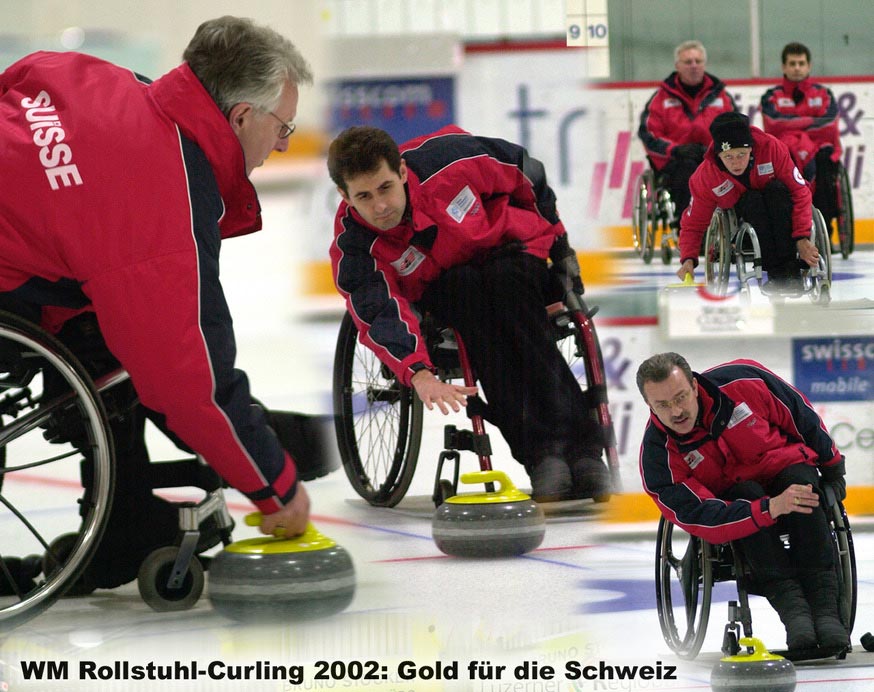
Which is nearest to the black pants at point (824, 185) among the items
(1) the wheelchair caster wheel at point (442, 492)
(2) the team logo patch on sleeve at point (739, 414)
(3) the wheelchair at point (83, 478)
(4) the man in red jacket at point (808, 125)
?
(4) the man in red jacket at point (808, 125)

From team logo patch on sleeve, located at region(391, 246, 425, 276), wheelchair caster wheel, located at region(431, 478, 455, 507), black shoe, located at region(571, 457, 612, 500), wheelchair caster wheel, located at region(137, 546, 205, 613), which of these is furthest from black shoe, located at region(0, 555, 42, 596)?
black shoe, located at region(571, 457, 612, 500)

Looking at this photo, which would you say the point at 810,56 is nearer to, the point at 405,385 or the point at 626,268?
the point at 626,268

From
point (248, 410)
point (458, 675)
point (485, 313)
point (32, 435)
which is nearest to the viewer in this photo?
point (458, 675)

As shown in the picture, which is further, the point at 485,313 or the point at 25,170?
the point at 485,313

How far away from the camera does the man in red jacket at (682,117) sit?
71.6 inches

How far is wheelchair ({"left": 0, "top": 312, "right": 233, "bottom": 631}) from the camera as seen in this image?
185 centimetres

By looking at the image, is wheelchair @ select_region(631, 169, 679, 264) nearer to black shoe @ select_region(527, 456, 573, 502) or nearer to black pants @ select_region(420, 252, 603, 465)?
black pants @ select_region(420, 252, 603, 465)

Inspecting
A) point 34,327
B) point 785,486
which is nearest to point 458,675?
point 785,486

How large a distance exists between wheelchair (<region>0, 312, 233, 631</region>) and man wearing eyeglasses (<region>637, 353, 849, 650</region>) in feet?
2.27

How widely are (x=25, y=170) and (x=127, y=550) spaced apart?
2.10ft

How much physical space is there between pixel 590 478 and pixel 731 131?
59 centimetres

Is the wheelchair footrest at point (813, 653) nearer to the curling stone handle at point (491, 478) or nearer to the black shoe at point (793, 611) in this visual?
the black shoe at point (793, 611)

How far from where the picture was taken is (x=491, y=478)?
198 cm

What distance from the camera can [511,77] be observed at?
1875 millimetres
